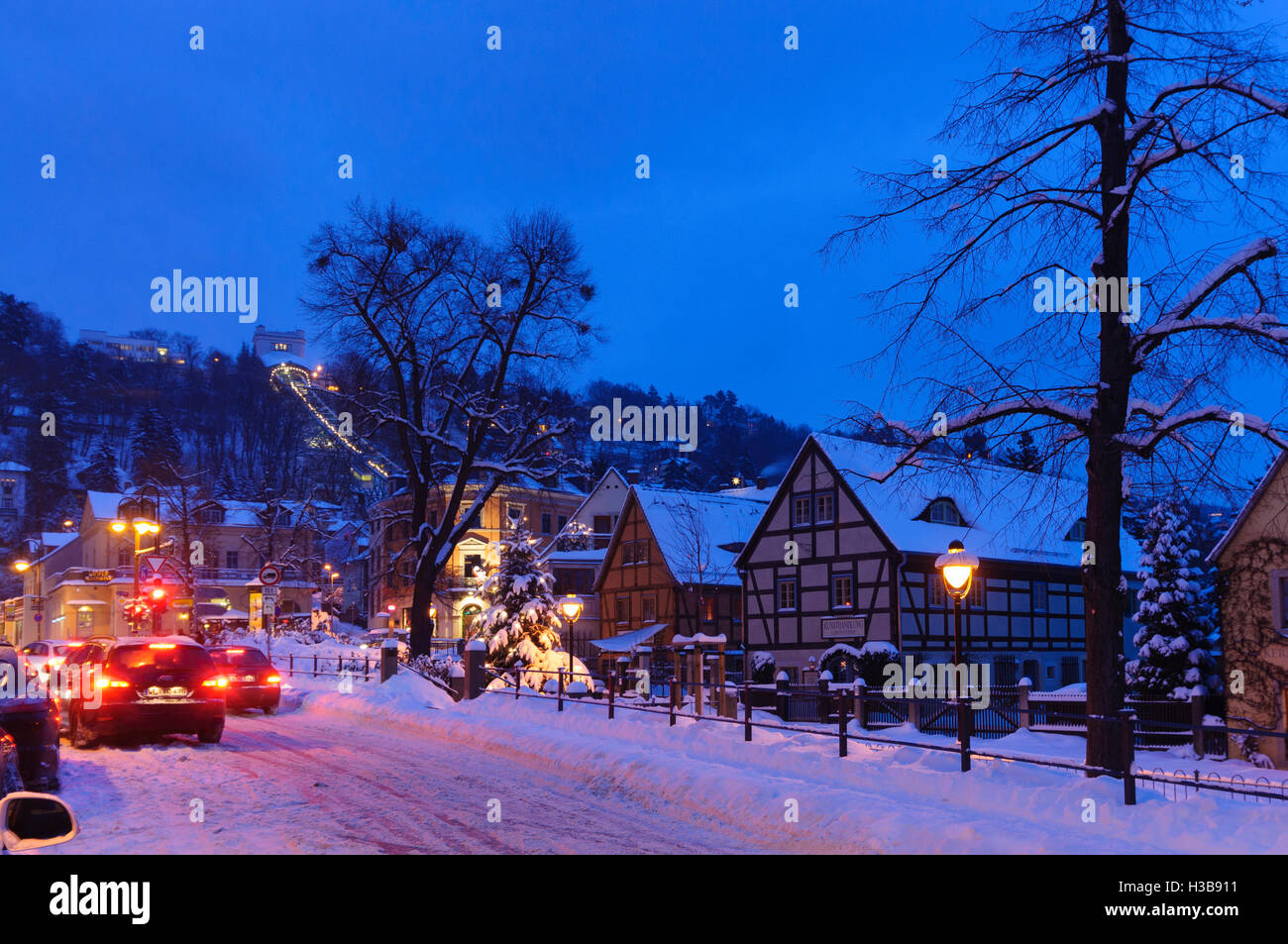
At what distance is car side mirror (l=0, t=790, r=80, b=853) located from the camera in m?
4.49

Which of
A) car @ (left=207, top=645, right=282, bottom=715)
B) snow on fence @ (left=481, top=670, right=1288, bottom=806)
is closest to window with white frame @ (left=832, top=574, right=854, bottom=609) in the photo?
snow on fence @ (left=481, top=670, right=1288, bottom=806)

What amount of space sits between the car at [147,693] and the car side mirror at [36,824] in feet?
44.0

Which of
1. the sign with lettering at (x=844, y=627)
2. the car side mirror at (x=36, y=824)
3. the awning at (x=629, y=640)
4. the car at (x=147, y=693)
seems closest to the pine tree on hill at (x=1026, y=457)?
the car side mirror at (x=36, y=824)

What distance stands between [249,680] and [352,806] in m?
14.8

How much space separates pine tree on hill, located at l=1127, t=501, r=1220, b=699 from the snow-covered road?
26637 millimetres

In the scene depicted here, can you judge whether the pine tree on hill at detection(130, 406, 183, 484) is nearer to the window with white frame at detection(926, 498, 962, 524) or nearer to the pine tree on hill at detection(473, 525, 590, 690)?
the pine tree on hill at detection(473, 525, 590, 690)

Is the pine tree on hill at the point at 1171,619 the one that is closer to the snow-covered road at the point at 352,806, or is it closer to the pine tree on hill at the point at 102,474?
the snow-covered road at the point at 352,806

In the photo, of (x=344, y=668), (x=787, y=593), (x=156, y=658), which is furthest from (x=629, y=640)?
(x=156, y=658)

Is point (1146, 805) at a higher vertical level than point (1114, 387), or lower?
lower

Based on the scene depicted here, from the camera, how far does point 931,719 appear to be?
2142 cm
